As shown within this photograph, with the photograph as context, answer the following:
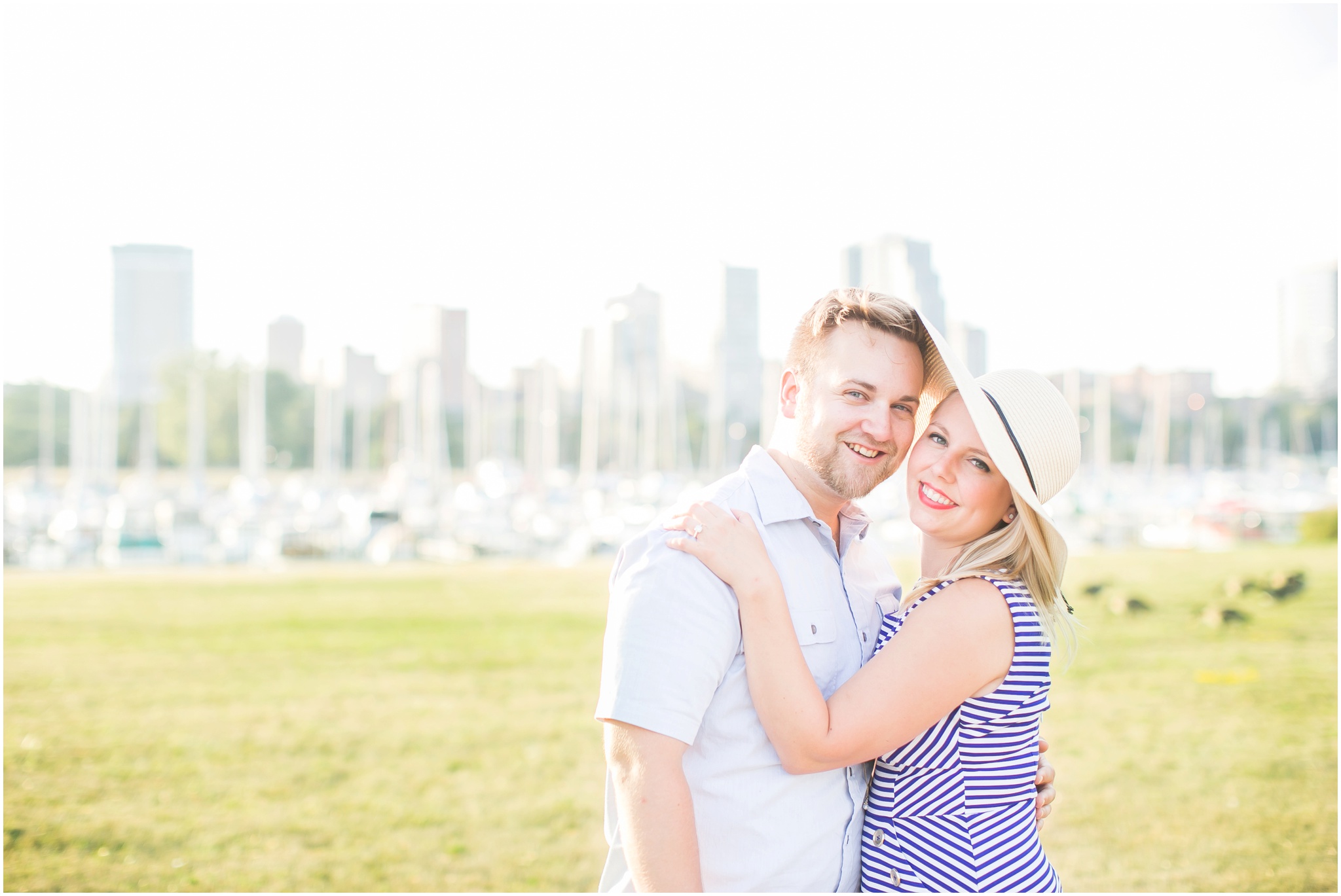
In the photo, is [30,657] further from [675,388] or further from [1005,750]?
[675,388]

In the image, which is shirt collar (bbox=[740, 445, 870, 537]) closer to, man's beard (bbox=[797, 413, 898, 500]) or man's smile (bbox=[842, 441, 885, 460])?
man's beard (bbox=[797, 413, 898, 500])

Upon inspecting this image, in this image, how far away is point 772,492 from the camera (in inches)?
110

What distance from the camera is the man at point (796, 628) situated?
2.36m

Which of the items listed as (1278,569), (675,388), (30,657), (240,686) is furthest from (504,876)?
(675,388)

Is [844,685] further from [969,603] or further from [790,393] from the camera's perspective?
[790,393]

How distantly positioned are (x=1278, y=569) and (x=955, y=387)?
17209 millimetres

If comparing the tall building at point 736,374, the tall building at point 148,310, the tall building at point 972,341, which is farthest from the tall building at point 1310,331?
the tall building at point 148,310

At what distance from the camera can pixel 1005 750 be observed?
8.77 feet

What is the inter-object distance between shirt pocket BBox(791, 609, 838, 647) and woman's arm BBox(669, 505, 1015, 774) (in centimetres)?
19

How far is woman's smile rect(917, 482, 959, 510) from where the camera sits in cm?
286

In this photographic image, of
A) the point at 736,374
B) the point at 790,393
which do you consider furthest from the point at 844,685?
the point at 736,374

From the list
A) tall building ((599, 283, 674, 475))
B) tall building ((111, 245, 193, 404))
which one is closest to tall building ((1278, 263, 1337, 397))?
tall building ((599, 283, 674, 475))

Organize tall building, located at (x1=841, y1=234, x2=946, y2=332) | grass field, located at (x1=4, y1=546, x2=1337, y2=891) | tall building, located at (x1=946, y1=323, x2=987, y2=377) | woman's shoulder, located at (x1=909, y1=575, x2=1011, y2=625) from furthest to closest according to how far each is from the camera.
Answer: tall building, located at (x1=841, y1=234, x2=946, y2=332) < tall building, located at (x1=946, y1=323, x2=987, y2=377) < grass field, located at (x1=4, y1=546, x2=1337, y2=891) < woman's shoulder, located at (x1=909, y1=575, x2=1011, y2=625)

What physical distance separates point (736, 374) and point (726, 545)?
33.0 m
